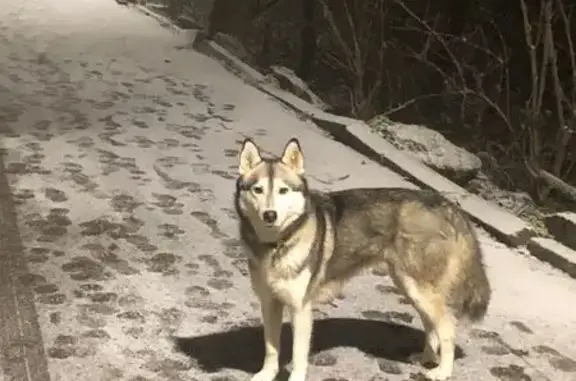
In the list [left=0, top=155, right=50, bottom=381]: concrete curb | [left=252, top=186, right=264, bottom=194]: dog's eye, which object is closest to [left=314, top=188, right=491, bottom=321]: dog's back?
[left=252, top=186, right=264, bottom=194]: dog's eye

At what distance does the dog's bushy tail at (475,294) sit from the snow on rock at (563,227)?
1.58 meters

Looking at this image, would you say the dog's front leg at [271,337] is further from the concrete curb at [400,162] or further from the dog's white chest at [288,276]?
the concrete curb at [400,162]

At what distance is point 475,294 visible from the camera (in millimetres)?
3145

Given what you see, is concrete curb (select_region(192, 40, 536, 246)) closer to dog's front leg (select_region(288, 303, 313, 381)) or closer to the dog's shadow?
the dog's shadow

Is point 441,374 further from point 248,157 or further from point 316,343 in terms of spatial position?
point 248,157

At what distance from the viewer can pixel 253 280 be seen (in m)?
→ 3.01

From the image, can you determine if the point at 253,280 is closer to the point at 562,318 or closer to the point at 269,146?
the point at 562,318

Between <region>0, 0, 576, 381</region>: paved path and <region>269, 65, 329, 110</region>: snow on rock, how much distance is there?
0.53 m

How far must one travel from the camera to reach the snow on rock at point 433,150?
227 inches

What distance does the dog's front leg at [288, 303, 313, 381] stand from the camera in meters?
2.97

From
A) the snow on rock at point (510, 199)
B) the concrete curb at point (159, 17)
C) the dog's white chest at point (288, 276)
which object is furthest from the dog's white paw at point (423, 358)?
the concrete curb at point (159, 17)

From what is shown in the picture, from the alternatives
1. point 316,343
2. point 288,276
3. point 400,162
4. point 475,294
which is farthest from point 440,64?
point 288,276

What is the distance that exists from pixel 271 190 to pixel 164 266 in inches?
56.6

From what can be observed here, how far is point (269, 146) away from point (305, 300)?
10.5 ft
